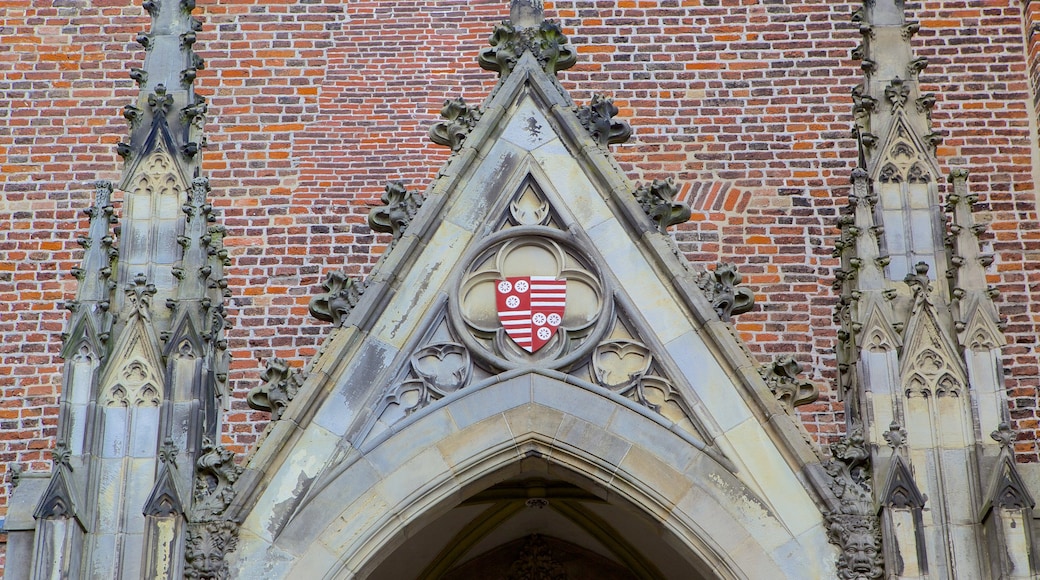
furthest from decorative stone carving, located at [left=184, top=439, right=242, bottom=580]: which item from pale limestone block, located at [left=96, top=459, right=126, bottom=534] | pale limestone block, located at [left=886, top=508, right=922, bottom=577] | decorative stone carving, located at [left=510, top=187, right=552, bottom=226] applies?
pale limestone block, located at [left=886, top=508, right=922, bottom=577]

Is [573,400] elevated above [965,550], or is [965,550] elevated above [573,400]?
[573,400]

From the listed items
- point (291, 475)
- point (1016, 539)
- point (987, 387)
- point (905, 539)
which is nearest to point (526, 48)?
point (291, 475)

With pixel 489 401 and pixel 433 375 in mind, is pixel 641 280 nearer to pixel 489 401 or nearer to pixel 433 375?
pixel 489 401

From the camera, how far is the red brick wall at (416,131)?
13.6 meters

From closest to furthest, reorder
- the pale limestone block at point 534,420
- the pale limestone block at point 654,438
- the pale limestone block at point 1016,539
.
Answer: the pale limestone block at point 1016,539 < the pale limestone block at point 654,438 < the pale limestone block at point 534,420

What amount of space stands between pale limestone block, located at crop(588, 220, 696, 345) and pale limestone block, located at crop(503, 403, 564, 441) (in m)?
0.70

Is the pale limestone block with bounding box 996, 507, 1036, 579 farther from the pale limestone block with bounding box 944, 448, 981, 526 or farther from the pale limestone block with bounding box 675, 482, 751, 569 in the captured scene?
the pale limestone block with bounding box 675, 482, 751, 569

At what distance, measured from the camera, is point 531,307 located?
32.4 feet

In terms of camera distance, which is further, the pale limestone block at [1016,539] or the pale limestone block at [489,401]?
the pale limestone block at [489,401]

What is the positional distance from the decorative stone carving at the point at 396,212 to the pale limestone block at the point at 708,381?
156 centimetres

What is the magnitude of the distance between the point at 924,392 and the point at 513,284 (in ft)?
7.26

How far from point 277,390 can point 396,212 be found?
1218 mm

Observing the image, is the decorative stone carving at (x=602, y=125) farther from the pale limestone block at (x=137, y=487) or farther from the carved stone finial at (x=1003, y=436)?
the pale limestone block at (x=137, y=487)

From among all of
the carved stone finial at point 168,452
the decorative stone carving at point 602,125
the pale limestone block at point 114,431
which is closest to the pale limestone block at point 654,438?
the decorative stone carving at point 602,125
